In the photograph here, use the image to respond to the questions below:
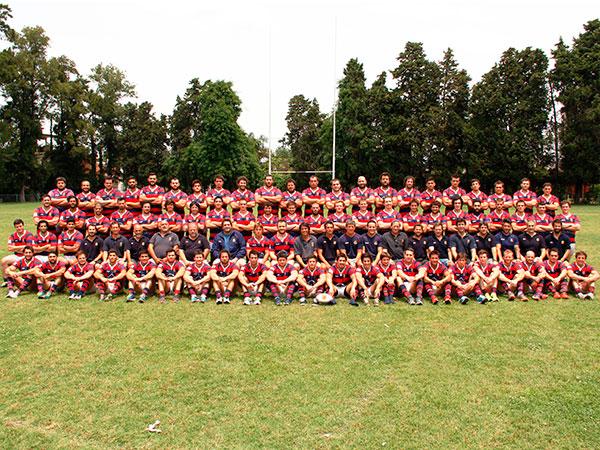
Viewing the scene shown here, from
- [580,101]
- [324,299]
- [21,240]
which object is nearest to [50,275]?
[21,240]

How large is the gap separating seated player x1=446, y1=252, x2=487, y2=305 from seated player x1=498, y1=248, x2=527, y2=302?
0.59 meters

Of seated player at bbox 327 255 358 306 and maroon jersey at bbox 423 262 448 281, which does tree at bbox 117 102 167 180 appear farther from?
maroon jersey at bbox 423 262 448 281

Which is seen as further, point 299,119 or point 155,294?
point 299,119

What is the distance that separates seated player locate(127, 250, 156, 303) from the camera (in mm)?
8812

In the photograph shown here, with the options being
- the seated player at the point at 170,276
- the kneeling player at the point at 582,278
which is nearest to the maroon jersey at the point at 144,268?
the seated player at the point at 170,276

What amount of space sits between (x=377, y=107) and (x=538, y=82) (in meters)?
13.9

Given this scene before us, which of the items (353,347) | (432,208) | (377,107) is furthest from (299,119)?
(353,347)

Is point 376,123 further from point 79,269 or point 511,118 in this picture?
point 79,269

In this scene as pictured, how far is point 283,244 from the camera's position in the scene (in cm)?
986

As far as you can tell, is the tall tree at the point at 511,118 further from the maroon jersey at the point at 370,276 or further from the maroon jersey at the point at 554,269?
the maroon jersey at the point at 370,276

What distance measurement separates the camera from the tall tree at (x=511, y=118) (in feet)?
129

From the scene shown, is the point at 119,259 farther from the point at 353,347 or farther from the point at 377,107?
the point at 377,107

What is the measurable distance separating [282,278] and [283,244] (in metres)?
1.03

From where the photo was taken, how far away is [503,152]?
130 feet
